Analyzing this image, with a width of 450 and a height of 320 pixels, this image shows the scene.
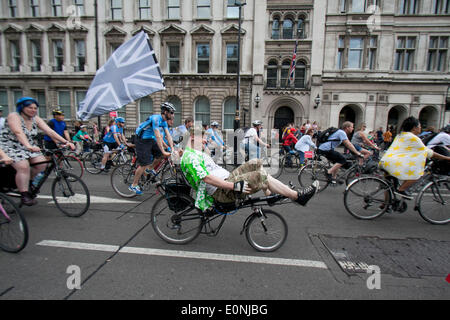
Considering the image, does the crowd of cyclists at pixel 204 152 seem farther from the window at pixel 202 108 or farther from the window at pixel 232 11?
the window at pixel 232 11

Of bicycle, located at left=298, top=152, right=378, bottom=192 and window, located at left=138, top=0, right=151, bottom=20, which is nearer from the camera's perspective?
bicycle, located at left=298, top=152, right=378, bottom=192

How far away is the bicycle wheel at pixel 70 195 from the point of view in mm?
4020

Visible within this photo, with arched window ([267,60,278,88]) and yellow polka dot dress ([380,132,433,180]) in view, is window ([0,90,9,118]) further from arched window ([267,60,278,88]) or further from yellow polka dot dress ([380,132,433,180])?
yellow polka dot dress ([380,132,433,180])

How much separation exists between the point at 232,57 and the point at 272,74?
3.70m

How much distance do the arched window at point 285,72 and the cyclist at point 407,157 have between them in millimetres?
15406

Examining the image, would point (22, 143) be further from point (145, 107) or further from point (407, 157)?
point (145, 107)

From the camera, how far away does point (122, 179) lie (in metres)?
5.58

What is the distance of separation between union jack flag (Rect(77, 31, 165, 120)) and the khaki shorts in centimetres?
341

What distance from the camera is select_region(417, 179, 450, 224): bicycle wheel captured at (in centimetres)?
400

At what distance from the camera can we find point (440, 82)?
17.7m

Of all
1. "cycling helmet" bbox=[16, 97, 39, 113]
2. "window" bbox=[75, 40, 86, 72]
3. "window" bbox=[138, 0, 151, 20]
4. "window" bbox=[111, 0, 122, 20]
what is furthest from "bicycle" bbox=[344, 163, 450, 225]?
"window" bbox=[75, 40, 86, 72]

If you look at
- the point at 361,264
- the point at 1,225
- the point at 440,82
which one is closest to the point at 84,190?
the point at 1,225

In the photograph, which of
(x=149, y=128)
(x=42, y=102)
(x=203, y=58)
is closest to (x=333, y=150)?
(x=149, y=128)

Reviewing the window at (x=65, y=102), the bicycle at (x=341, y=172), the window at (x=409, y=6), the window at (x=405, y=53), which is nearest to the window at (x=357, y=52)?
the window at (x=405, y=53)
